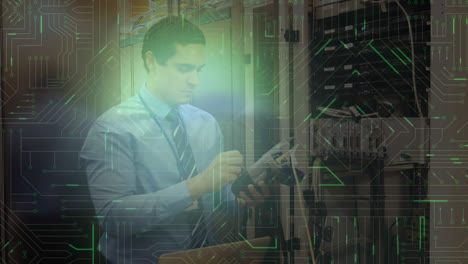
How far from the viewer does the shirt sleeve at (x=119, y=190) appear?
3.96ft

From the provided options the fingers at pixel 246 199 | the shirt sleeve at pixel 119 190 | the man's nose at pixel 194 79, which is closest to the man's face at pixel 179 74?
the man's nose at pixel 194 79

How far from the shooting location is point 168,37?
124 cm

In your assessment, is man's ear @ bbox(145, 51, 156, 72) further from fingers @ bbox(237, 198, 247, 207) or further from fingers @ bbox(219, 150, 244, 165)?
fingers @ bbox(237, 198, 247, 207)

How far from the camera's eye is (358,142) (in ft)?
4.15

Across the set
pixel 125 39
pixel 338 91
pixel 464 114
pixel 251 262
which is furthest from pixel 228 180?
pixel 464 114

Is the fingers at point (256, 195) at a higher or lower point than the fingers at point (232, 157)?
lower

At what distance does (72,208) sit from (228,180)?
585 mm

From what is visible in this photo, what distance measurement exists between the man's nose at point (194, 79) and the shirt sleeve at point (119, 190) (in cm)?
28

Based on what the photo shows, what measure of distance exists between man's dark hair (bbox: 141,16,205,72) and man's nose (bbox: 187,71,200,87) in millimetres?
97

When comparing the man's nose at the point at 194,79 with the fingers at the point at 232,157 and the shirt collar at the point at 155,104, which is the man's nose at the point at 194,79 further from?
the fingers at the point at 232,157

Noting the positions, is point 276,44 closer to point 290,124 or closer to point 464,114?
point 290,124

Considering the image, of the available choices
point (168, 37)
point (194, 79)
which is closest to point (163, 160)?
point (194, 79)

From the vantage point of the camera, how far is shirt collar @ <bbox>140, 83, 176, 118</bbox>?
4.07ft
